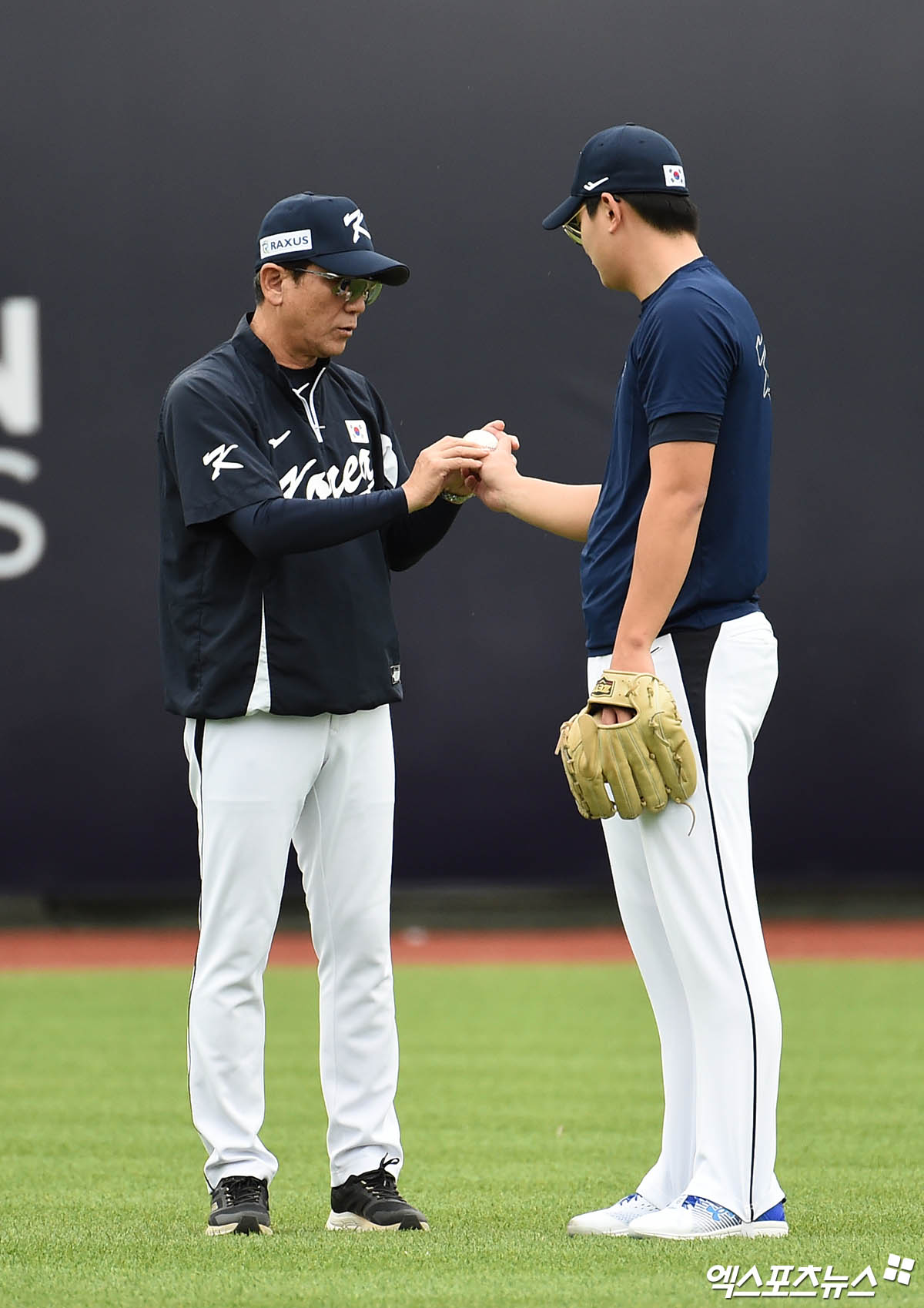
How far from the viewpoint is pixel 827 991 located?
7645mm

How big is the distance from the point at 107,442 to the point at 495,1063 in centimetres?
440

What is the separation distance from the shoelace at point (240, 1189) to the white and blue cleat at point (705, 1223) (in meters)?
0.75

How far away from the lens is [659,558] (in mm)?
3193

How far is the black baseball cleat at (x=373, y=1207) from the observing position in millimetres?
3504

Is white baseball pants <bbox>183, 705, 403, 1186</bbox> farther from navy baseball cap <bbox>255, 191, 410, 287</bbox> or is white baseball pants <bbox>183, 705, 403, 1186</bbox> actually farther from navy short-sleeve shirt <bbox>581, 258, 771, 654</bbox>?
navy baseball cap <bbox>255, 191, 410, 287</bbox>

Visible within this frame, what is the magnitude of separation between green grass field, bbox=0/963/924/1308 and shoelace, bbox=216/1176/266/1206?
92mm

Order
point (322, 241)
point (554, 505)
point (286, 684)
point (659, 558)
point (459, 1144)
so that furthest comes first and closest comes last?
point (459, 1144)
point (554, 505)
point (322, 241)
point (286, 684)
point (659, 558)

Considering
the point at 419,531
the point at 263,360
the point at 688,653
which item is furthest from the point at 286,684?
the point at 688,653

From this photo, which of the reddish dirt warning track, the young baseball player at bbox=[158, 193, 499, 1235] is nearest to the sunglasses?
the young baseball player at bbox=[158, 193, 499, 1235]

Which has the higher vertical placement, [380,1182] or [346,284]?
[346,284]

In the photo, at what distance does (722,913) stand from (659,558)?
63 centimetres

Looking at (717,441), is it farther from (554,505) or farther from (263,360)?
(263,360)

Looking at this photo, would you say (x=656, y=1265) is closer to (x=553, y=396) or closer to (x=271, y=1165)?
(x=271, y=1165)

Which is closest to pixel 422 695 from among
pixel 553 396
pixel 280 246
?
pixel 553 396
